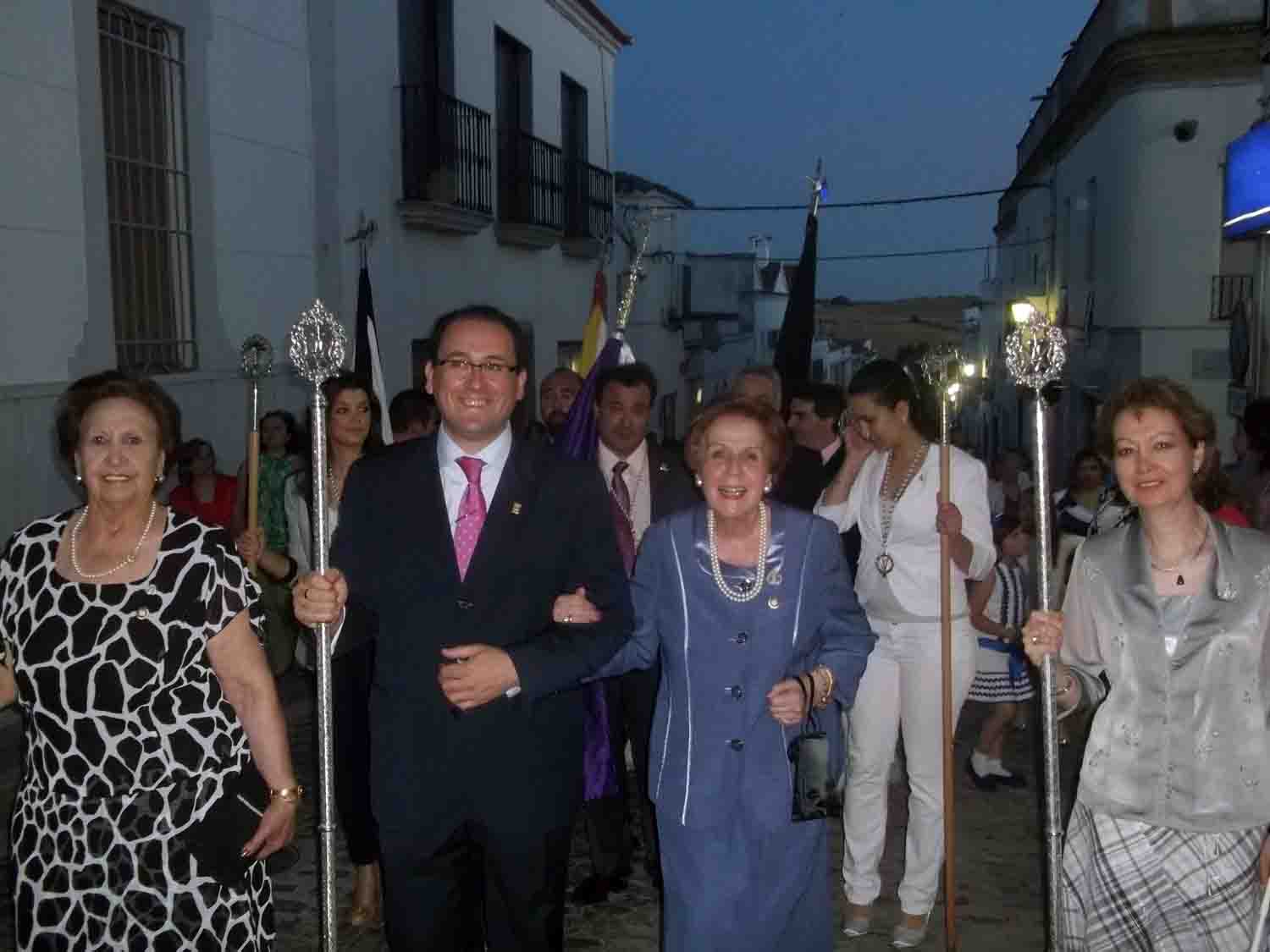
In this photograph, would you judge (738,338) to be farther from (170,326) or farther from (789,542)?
(789,542)

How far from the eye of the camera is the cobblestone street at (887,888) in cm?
448

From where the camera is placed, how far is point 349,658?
4246 millimetres

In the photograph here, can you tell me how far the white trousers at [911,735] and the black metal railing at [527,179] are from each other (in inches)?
427

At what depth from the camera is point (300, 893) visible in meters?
4.85

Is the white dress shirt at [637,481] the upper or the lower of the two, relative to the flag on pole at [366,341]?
lower

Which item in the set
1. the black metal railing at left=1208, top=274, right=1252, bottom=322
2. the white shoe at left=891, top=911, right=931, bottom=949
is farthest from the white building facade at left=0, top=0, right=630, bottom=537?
the black metal railing at left=1208, top=274, right=1252, bottom=322

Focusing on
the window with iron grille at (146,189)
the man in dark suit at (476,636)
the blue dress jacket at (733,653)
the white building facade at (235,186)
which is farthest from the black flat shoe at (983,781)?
the window with iron grille at (146,189)

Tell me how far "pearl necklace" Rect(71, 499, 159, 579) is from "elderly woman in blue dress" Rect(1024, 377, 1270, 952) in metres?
2.10

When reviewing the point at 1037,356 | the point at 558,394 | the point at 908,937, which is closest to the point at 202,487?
the point at 558,394

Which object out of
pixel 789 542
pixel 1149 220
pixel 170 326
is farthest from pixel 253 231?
pixel 1149 220

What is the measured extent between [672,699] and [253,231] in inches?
264

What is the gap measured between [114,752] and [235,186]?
6485 millimetres

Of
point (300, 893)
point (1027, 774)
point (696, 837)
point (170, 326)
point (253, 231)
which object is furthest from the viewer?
point (253, 231)

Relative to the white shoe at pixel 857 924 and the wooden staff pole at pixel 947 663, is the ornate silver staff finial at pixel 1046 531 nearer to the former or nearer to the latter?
the wooden staff pole at pixel 947 663
